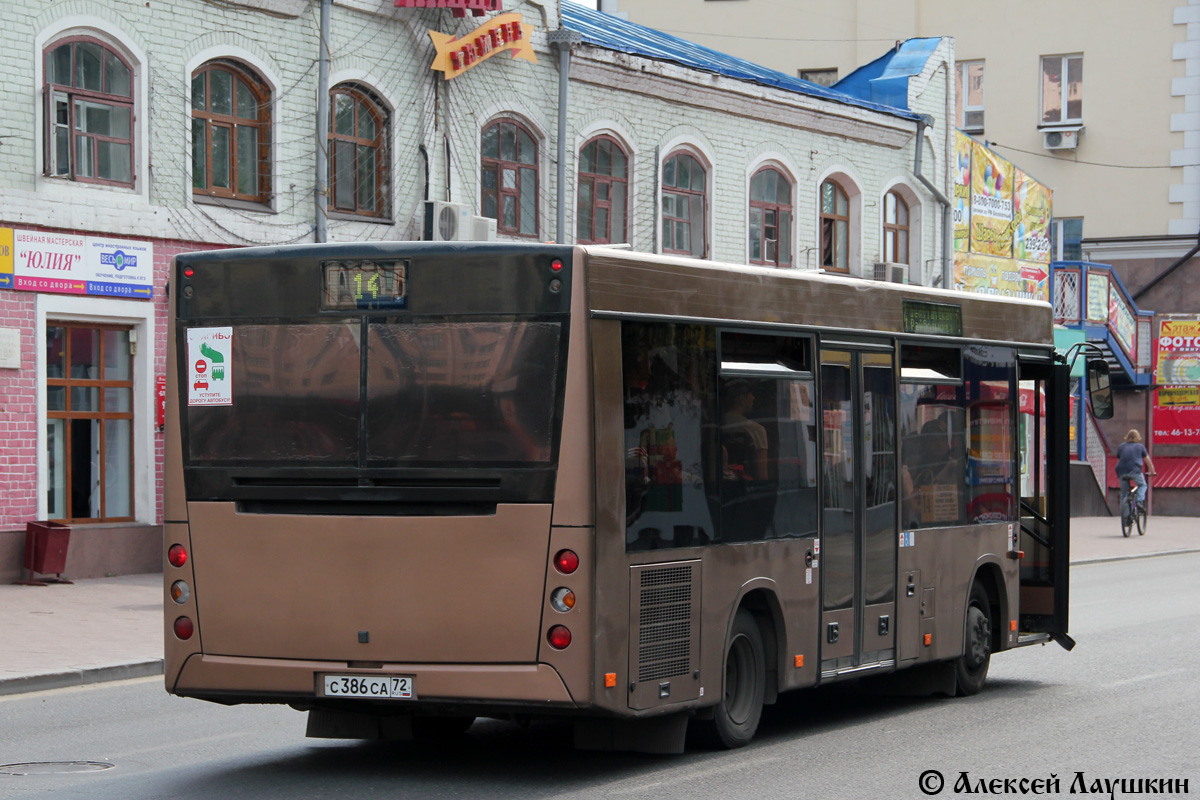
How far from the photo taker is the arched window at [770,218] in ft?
96.2

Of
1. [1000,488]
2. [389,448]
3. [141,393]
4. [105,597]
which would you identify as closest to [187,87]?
[141,393]

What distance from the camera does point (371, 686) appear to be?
26.8 feet

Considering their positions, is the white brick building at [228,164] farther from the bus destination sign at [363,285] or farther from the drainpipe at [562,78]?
the bus destination sign at [363,285]

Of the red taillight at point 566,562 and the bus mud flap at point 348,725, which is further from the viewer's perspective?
the bus mud flap at point 348,725

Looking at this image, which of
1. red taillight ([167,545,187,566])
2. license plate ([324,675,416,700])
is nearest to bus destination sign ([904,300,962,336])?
license plate ([324,675,416,700])

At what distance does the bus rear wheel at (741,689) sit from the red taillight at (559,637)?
4.41 ft

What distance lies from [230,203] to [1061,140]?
29.7 meters

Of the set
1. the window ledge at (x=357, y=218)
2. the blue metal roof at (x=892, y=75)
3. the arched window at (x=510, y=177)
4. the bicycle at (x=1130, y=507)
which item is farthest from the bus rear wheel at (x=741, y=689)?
the blue metal roof at (x=892, y=75)

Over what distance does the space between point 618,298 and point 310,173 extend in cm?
1428

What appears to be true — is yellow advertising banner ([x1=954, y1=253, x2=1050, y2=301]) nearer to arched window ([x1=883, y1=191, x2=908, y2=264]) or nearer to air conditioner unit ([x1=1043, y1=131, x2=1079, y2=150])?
arched window ([x1=883, y1=191, x2=908, y2=264])

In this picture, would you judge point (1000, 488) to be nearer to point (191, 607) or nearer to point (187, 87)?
point (191, 607)

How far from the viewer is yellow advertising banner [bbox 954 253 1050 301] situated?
113 feet

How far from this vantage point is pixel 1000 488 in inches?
476

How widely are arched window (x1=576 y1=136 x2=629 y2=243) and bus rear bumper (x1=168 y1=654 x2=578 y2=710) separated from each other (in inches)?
701
